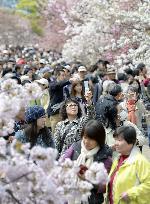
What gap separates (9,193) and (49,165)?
0.31 m

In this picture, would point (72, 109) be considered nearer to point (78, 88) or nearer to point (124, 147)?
point (124, 147)

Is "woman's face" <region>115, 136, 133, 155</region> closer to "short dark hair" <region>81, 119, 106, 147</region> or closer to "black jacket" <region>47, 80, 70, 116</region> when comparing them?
"short dark hair" <region>81, 119, 106, 147</region>

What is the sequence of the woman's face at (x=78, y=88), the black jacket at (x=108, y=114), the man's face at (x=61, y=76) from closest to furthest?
1. the black jacket at (x=108, y=114)
2. the woman's face at (x=78, y=88)
3. the man's face at (x=61, y=76)

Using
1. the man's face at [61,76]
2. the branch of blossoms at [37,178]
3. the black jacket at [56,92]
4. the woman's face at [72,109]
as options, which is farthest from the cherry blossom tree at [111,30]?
the branch of blossoms at [37,178]

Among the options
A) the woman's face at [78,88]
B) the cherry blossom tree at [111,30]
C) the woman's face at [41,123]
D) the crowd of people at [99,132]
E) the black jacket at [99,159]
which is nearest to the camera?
the crowd of people at [99,132]

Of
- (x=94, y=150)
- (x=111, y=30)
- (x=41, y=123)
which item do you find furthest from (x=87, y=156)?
(x=111, y=30)

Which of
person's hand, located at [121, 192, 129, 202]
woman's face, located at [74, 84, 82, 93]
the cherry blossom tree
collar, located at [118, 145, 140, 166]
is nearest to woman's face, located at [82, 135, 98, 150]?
collar, located at [118, 145, 140, 166]

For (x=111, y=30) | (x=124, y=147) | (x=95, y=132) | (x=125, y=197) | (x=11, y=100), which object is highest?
(x=111, y=30)

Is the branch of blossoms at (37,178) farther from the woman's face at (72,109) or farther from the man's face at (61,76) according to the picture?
the man's face at (61,76)

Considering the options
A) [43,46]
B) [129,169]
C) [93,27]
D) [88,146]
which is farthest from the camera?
[43,46]

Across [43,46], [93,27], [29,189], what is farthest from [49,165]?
[43,46]

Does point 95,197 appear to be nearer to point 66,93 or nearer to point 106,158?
point 106,158

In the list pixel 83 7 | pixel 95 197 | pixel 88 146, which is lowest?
pixel 95 197

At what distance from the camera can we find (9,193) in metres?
3.84
